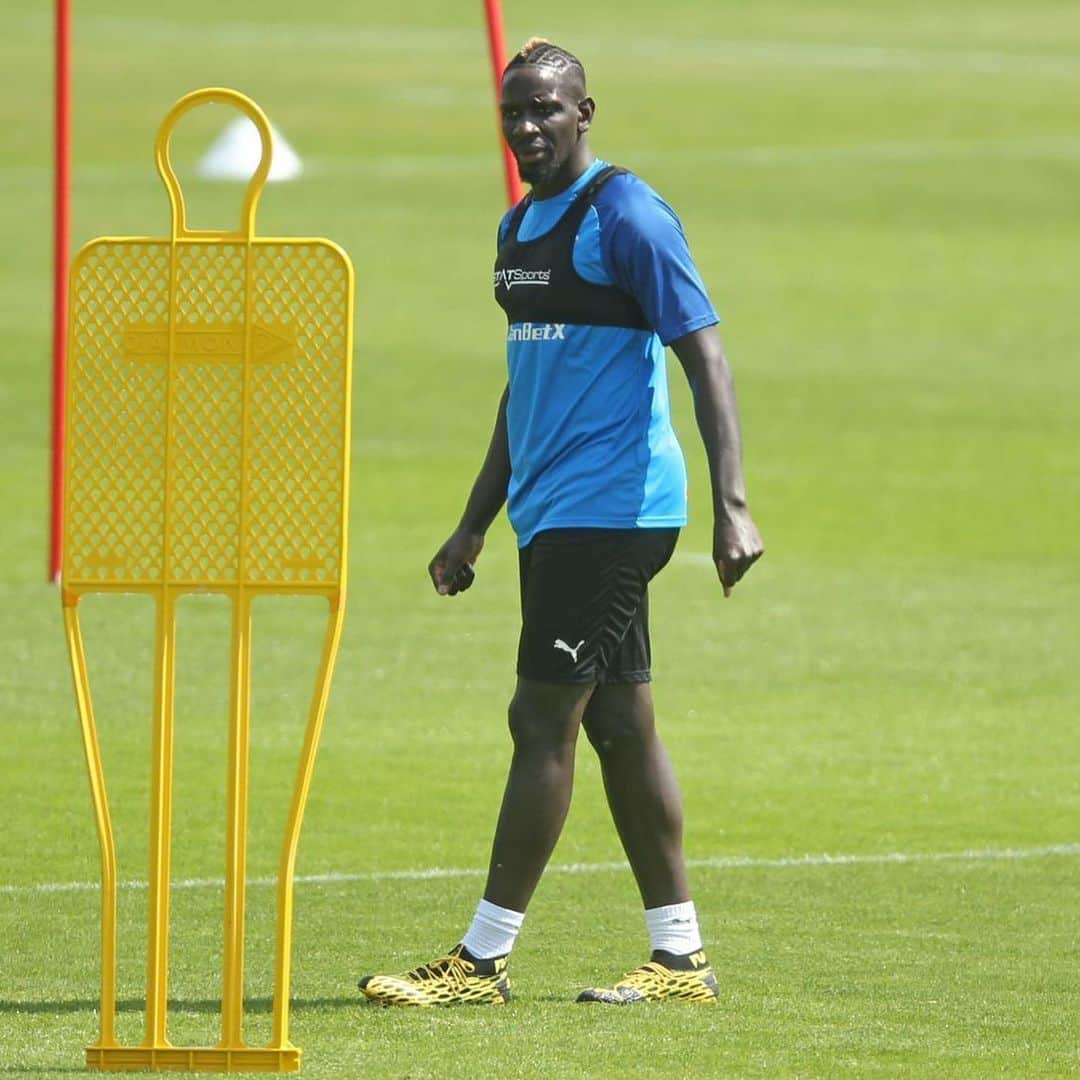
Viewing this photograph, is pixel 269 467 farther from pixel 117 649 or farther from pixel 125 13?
pixel 125 13

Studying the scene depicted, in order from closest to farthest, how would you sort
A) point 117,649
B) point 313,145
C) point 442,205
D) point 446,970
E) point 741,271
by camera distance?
point 446,970, point 117,649, point 741,271, point 442,205, point 313,145

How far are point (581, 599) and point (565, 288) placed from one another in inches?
29.5

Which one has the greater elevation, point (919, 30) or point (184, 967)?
point (919, 30)

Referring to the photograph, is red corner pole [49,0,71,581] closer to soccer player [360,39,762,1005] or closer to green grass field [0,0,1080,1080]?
green grass field [0,0,1080,1080]

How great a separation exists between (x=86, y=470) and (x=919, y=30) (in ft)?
180

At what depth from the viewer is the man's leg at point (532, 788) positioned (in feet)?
22.9

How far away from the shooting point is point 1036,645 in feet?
45.4

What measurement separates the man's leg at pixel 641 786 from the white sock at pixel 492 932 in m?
0.35

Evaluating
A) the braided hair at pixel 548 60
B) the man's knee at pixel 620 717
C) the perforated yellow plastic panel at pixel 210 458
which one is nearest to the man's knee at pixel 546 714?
the man's knee at pixel 620 717

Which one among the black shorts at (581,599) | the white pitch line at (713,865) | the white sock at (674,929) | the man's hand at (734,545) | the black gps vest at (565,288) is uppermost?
the black gps vest at (565,288)

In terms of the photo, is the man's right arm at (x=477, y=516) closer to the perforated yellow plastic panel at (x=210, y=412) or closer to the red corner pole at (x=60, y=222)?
the perforated yellow plastic panel at (x=210, y=412)

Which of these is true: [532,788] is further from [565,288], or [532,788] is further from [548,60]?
[548,60]

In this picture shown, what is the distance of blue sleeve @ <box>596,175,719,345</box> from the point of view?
Answer: 22.2 ft

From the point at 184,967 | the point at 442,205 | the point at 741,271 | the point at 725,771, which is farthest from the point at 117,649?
the point at 442,205
